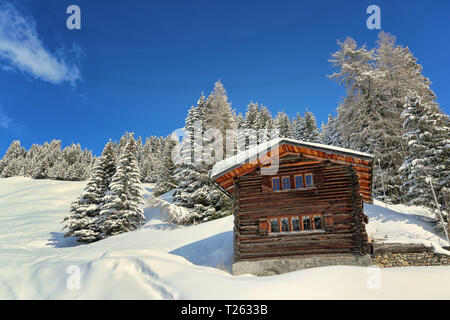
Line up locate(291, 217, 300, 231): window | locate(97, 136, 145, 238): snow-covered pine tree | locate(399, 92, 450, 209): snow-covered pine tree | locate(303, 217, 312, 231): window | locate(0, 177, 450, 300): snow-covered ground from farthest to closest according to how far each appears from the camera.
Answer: locate(97, 136, 145, 238): snow-covered pine tree < locate(399, 92, 450, 209): snow-covered pine tree < locate(291, 217, 300, 231): window < locate(303, 217, 312, 231): window < locate(0, 177, 450, 300): snow-covered ground

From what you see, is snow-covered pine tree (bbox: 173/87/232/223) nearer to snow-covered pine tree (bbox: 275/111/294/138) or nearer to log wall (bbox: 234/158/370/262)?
log wall (bbox: 234/158/370/262)

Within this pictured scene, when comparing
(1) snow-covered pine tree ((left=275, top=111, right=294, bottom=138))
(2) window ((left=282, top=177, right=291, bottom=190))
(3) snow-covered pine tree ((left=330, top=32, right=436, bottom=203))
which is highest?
(1) snow-covered pine tree ((left=275, top=111, right=294, bottom=138))

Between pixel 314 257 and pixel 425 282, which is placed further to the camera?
pixel 314 257

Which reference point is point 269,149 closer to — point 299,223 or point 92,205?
point 299,223

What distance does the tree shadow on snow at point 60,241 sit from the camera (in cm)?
2673

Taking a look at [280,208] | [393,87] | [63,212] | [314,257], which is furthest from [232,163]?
[63,212]

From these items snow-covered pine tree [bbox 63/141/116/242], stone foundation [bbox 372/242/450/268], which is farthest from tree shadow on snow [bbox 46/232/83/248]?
stone foundation [bbox 372/242/450/268]

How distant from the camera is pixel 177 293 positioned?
8.52 meters

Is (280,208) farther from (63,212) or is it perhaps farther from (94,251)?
(63,212)

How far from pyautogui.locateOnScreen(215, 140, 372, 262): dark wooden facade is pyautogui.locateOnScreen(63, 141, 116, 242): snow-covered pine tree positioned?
772 inches

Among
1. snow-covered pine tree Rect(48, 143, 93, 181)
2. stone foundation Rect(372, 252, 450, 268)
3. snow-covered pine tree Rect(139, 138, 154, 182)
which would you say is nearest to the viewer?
stone foundation Rect(372, 252, 450, 268)

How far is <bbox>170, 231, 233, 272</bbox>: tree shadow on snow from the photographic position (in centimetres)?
1501
